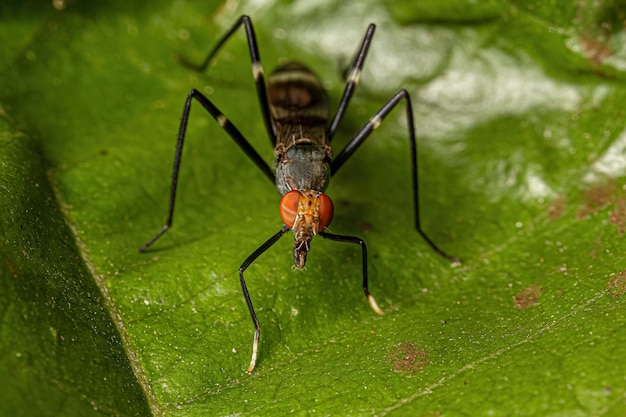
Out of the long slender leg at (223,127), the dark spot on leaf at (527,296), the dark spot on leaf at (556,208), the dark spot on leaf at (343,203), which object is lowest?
the dark spot on leaf at (343,203)

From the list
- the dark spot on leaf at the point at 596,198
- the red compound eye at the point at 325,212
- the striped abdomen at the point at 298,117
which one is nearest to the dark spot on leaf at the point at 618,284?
the dark spot on leaf at the point at 596,198

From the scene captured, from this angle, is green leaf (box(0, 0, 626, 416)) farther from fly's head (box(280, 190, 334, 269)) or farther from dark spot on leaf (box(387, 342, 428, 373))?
fly's head (box(280, 190, 334, 269))

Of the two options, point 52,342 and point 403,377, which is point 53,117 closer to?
point 52,342

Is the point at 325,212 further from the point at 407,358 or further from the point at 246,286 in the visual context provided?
the point at 407,358

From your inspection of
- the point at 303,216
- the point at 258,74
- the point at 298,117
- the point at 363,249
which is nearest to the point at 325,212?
the point at 303,216

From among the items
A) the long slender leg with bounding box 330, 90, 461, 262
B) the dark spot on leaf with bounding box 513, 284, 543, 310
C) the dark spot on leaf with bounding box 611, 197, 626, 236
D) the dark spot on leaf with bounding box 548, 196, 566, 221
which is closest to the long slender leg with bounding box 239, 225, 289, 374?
the long slender leg with bounding box 330, 90, 461, 262

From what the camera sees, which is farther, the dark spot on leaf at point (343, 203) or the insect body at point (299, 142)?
the dark spot on leaf at point (343, 203)

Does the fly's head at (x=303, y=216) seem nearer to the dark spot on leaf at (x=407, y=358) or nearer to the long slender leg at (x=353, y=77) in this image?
the dark spot on leaf at (x=407, y=358)
